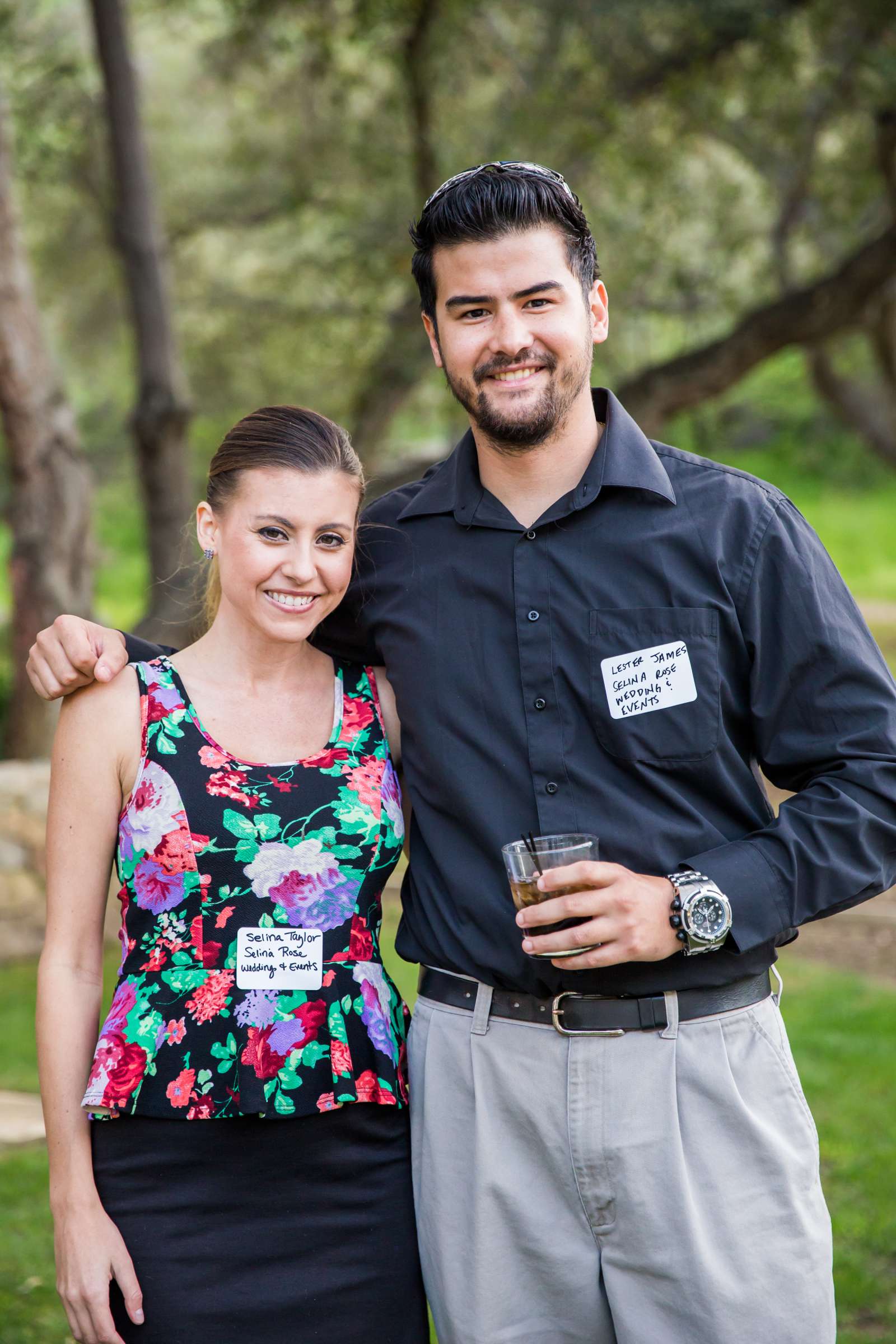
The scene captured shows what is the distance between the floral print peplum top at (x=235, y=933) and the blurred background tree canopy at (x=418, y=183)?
16.1ft

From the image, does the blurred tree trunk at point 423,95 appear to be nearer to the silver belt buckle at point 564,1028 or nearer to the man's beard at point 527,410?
the man's beard at point 527,410

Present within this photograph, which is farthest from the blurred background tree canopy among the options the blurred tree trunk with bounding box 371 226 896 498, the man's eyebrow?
the man's eyebrow

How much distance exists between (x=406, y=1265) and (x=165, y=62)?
1348cm

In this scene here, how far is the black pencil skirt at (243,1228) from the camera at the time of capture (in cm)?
210

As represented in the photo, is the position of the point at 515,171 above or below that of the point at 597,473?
above

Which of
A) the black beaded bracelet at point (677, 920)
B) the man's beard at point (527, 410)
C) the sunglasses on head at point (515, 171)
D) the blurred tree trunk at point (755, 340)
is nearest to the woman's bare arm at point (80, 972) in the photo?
the man's beard at point (527, 410)

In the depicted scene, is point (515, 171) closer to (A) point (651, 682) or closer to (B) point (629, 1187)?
(A) point (651, 682)

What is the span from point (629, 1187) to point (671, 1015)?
0.26m

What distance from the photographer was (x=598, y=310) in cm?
238

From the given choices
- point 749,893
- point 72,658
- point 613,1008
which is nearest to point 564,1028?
point 613,1008

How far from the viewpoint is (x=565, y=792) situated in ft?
7.04

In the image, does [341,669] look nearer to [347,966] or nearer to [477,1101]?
[347,966]

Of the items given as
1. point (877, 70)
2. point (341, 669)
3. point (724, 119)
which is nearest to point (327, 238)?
point (724, 119)

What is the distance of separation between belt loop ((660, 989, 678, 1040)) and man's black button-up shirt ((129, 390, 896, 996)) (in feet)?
0.05
